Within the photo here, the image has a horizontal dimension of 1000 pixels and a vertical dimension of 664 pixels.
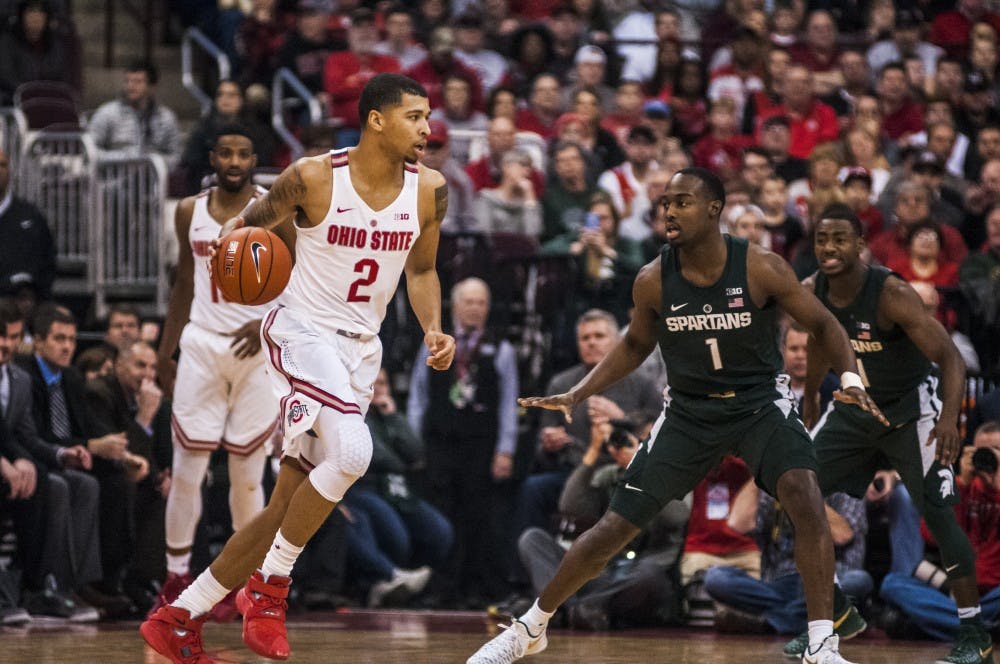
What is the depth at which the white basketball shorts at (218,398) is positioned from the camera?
8.75 metres

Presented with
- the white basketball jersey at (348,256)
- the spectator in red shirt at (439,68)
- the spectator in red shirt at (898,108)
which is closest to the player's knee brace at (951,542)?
the white basketball jersey at (348,256)

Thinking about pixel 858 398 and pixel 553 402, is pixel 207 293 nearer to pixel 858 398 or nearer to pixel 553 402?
pixel 553 402

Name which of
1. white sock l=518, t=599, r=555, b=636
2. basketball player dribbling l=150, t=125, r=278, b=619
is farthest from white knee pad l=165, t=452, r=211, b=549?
white sock l=518, t=599, r=555, b=636

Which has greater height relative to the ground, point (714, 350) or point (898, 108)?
point (898, 108)

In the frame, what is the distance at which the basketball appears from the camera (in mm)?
6777

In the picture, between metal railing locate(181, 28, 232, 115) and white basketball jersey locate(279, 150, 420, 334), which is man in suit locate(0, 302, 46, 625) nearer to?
white basketball jersey locate(279, 150, 420, 334)

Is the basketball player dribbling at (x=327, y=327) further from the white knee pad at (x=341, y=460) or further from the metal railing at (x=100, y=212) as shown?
the metal railing at (x=100, y=212)

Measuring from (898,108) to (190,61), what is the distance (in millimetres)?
6676

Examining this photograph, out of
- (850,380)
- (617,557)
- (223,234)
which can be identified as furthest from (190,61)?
(850,380)

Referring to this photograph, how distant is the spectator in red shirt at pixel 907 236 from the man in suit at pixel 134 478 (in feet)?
16.4

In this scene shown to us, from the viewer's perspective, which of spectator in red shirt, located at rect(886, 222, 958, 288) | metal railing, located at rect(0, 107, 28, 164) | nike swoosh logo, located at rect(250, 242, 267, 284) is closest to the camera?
nike swoosh logo, located at rect(250, 242, 267, 284)

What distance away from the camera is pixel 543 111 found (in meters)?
13.5

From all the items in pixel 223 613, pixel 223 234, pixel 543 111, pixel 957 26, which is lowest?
pixel 223 613

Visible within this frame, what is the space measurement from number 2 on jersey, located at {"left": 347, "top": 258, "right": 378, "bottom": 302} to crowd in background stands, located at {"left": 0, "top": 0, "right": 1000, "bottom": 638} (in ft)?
10.00
